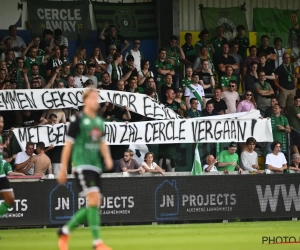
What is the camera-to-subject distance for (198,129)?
19.5 metres

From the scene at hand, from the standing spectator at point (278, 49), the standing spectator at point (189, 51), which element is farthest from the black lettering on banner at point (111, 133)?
the standing spectator at point (278, 49)

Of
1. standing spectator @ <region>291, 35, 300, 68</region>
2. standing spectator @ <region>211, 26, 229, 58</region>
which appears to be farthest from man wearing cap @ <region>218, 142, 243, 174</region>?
standing spectator @ <region>291, 35, 300, 68</region>

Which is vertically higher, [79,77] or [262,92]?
[79,77]

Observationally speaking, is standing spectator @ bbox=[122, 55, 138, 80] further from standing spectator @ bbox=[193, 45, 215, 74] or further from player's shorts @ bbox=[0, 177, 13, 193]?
player's shorts @ bbox=[0, 177, 13, 193]

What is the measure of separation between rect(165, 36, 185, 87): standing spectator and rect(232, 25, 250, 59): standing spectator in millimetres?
2036

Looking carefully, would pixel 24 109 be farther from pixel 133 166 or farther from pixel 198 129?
pixel 198 129

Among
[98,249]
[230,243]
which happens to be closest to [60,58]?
[230,243]

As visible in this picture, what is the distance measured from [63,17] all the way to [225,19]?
5072 millimetres

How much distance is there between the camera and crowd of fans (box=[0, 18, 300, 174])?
19.6 meters

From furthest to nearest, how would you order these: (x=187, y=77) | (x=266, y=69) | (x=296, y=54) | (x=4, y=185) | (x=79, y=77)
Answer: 1. (x=296, y=54)
2. (x=266, y=69)
3. (x=187, y=77)
4. (x=79, y=77)
5. (x=4, y=185)

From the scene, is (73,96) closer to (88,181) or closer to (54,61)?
(54,61)

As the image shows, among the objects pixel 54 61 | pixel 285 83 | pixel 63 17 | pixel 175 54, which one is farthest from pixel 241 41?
pixel 54 61

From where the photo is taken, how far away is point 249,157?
1981 cm

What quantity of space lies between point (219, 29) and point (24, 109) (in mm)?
7300
